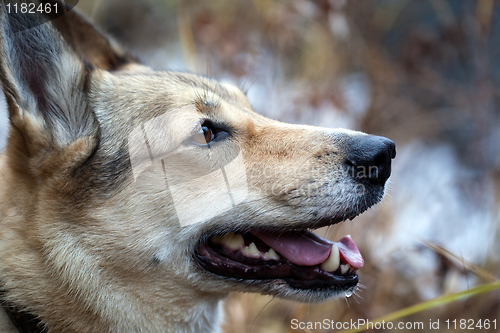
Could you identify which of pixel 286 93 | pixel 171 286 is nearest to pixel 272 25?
pixel 286 93

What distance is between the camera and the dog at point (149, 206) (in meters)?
2.08

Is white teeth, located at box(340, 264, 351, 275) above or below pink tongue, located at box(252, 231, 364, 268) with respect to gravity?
below

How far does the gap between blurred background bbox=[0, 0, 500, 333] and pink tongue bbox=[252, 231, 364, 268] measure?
114 cm

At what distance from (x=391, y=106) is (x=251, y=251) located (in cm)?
373

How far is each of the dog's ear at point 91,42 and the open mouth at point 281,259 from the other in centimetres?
159

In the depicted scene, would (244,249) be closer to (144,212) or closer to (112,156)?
(144,212)

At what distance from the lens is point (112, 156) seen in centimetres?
221

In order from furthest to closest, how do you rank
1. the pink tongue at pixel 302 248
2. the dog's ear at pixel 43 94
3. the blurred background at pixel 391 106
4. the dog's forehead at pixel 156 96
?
the blurred background at pixel 391 106, the dog's forehead at pixel 156 96, the pink tongue at pixel 302 248, the dog's ear at pixel 43 94

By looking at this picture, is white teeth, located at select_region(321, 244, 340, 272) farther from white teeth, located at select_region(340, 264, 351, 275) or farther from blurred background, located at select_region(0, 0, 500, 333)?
blurred background, located at select_region(0, 0, 500, 333)

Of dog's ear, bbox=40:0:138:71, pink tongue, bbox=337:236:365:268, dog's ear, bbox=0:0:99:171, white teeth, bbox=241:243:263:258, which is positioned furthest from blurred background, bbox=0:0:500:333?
dog's ear, bbox=0:0:99:171

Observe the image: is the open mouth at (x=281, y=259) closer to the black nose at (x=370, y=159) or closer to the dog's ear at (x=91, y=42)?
the black nose at (x=370, y=159)

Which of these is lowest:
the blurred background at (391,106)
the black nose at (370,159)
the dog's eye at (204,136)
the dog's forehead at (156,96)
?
the blurred background at (391,106)

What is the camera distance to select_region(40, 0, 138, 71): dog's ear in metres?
2.88

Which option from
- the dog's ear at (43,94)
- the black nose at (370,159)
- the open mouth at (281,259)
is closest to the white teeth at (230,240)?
the open mouth at (281,259)
